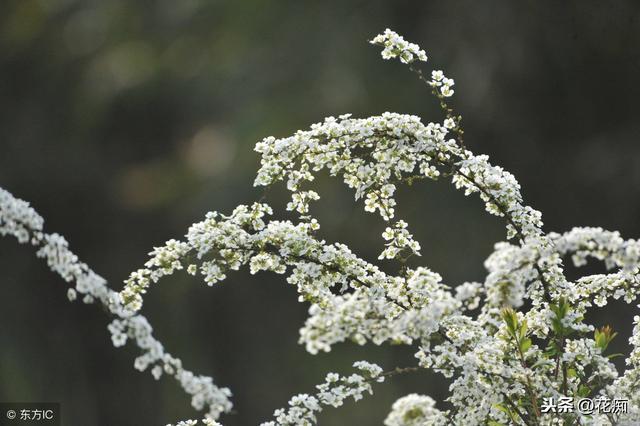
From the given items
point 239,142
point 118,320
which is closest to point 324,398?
point 118,320

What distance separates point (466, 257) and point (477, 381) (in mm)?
4282

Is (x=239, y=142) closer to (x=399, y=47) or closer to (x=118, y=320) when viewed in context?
(x=399, y=47)

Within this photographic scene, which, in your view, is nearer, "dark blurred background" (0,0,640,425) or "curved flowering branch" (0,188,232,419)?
"curved flowering branch" (0,188,232,419)

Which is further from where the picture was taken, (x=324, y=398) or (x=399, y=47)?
(x=399, y=47)

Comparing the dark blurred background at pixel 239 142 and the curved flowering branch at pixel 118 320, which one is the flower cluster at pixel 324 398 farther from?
the dark blurred background at pixel 239 142

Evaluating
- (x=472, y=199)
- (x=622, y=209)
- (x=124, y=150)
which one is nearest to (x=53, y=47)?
(x=124, y=150)

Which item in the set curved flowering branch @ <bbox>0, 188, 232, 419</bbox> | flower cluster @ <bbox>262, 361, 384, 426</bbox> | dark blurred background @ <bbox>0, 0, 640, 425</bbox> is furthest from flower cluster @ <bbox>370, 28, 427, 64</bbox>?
dark blurred background @ <bbox>0, 0, 640, 425</bbox>

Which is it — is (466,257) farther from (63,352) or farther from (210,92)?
(63,352)

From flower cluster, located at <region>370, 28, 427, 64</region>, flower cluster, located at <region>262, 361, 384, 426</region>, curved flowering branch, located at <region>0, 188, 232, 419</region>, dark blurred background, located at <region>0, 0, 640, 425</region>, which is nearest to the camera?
curved flowering branch, located at <region>0, 188, 232, 419</region>

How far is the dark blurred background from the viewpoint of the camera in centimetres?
615

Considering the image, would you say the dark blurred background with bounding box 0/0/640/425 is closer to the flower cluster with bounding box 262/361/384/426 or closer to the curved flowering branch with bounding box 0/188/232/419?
the flower cluster with bounding box 262/361/384/426

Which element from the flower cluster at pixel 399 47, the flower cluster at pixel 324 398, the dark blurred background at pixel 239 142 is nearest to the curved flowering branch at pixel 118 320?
the flower cluster at pixel 324 398

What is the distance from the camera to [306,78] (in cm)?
677

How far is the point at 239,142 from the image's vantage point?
22.2ft
